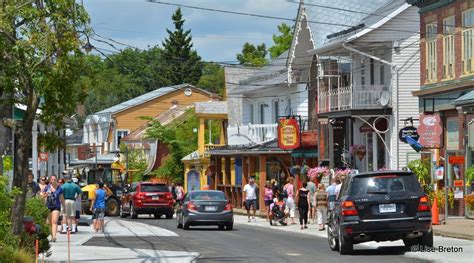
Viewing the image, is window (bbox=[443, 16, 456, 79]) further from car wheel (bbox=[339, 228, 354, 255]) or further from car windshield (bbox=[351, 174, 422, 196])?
car wheel (bbox=[339, 228, 354, 255])

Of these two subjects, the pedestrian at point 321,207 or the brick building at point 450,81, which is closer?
the pedestrian at point 321,207

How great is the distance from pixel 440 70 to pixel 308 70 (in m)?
16.4

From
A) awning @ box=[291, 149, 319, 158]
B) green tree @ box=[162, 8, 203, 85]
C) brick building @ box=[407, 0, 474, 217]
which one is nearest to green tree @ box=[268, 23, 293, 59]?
green tree @ box=[162, 8, 203, 85]

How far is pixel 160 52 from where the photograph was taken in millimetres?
117562

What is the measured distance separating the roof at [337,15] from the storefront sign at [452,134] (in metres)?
10.4

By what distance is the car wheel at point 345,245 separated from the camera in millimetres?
22688

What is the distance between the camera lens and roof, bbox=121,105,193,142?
88.9m

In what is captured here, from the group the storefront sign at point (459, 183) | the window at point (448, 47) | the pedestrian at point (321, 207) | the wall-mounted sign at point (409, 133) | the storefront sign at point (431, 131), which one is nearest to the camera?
the pedestrian at point (321, 207)

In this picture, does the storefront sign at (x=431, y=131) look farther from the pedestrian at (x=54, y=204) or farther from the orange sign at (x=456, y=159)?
the pedestrian at (x=54, y=204)

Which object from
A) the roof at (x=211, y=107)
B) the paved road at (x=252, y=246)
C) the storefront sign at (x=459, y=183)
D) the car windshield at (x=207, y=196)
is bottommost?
the paved road at (x=252, y=246)

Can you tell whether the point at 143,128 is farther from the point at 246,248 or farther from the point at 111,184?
the point at 246,248

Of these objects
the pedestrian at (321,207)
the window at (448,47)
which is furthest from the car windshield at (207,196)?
the window at (448,47)

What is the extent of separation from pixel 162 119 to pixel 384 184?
68186 millimetres

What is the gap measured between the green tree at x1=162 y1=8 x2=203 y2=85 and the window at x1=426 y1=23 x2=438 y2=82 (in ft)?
236
